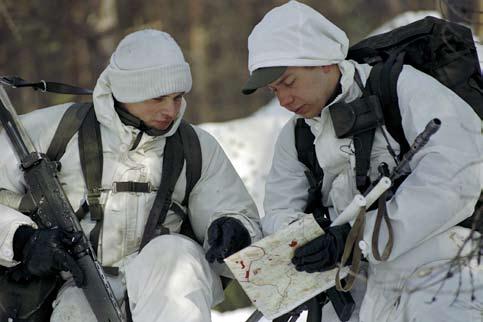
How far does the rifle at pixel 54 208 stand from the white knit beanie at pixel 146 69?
0.45m

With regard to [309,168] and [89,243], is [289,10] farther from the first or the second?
[89,243]

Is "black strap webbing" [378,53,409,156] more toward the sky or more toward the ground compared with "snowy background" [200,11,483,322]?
more toward the sky

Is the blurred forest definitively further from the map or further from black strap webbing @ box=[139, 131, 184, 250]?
the map

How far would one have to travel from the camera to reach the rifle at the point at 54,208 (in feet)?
15.7

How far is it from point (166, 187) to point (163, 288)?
22.4 inches

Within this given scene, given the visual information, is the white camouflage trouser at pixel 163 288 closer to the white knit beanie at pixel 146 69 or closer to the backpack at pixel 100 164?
the backpack at pixel 100 164

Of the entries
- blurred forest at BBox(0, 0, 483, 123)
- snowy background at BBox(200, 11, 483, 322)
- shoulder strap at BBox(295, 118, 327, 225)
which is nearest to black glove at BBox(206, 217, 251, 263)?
shoulder strap at BBox(295, 118, 327, 225)

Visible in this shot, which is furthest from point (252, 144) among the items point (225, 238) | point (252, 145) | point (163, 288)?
point (163, 288)

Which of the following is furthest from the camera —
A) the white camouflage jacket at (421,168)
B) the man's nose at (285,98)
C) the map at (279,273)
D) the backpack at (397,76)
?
the man's nose at (285,98)

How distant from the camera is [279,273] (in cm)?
469

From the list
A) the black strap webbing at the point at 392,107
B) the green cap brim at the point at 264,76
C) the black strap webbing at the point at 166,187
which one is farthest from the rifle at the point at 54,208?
the black strap webbing at the point at 392,107

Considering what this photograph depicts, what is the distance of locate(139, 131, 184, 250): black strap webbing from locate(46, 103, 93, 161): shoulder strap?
413 mm

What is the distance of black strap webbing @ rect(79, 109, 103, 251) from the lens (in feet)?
16.4

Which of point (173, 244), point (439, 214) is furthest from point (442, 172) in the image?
point (173, 244)
